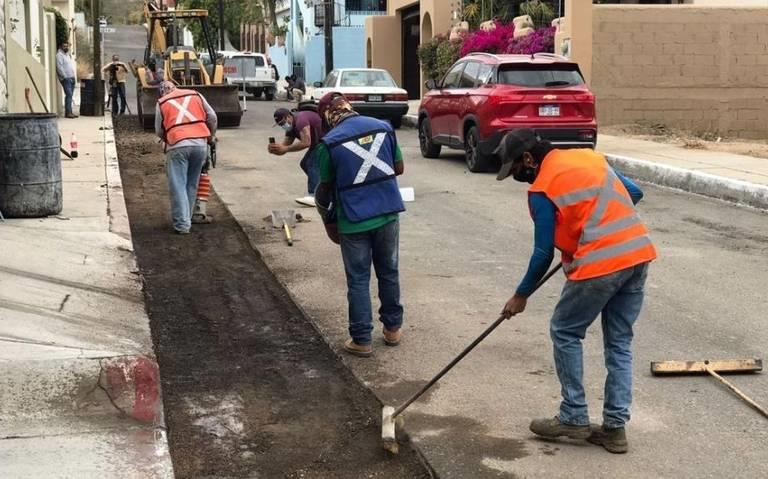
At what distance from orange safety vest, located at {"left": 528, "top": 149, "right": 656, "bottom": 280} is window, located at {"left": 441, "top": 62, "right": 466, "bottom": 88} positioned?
13159 mm

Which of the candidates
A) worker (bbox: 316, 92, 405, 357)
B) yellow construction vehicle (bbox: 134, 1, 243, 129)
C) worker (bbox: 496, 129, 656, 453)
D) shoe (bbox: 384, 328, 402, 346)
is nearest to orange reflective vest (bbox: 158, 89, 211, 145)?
worker (bbox: 316, 92, 405, 357)

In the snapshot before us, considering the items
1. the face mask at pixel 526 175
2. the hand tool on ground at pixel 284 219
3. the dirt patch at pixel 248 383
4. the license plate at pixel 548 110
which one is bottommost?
the dirt patch at pixel 248 383

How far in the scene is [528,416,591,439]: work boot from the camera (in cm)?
536

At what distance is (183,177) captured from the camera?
11633 mm

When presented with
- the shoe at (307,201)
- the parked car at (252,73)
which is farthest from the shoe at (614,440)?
the parked car at (252,73)

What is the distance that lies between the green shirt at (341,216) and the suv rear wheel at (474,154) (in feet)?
31.3

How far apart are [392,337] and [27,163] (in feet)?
18.0

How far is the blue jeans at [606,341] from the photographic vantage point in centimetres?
518

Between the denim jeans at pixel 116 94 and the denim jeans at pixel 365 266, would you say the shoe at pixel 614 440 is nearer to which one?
the denim jeans at pixel 365 266

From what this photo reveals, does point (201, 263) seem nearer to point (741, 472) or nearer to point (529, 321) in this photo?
point (529, 321)

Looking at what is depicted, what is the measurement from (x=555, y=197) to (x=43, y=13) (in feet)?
76.0

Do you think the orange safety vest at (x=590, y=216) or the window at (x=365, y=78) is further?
the window at (x=365, y=78)

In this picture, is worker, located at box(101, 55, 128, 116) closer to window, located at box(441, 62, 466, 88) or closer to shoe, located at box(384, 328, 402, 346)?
window, located at box(441, 62, 466, 88)

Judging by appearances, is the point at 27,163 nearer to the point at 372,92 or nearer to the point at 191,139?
the point at 191,139
